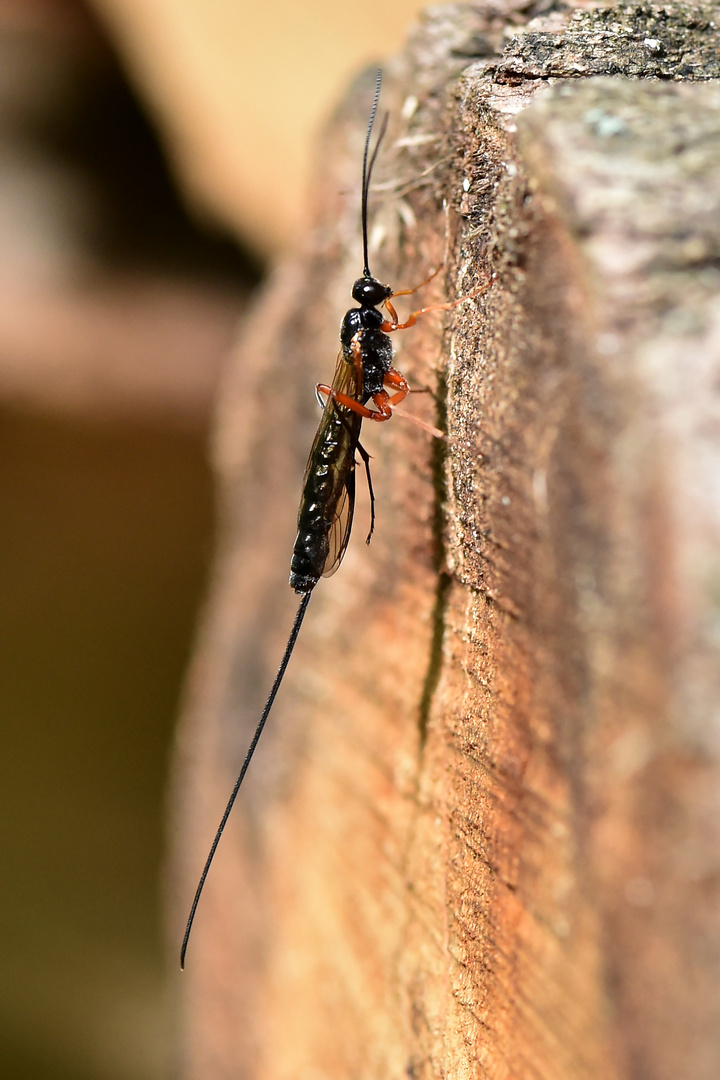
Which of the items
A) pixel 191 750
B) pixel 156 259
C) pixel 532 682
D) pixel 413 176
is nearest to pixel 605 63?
pixel 413 176

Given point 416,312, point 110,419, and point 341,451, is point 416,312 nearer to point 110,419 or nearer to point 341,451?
point 341,451

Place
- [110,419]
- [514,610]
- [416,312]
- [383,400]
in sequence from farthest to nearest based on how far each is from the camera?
[110,419] < [383,400] < [416,312] < [514,610]

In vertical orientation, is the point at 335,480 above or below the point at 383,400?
below

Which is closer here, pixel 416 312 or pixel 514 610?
pixel 514 610

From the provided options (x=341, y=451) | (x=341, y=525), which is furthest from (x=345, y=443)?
(x=341, y=525)

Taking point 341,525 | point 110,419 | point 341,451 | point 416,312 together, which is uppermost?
point 110,419

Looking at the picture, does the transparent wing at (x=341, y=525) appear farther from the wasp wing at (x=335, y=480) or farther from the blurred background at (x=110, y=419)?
the blurred background at (x=110, y=419)
